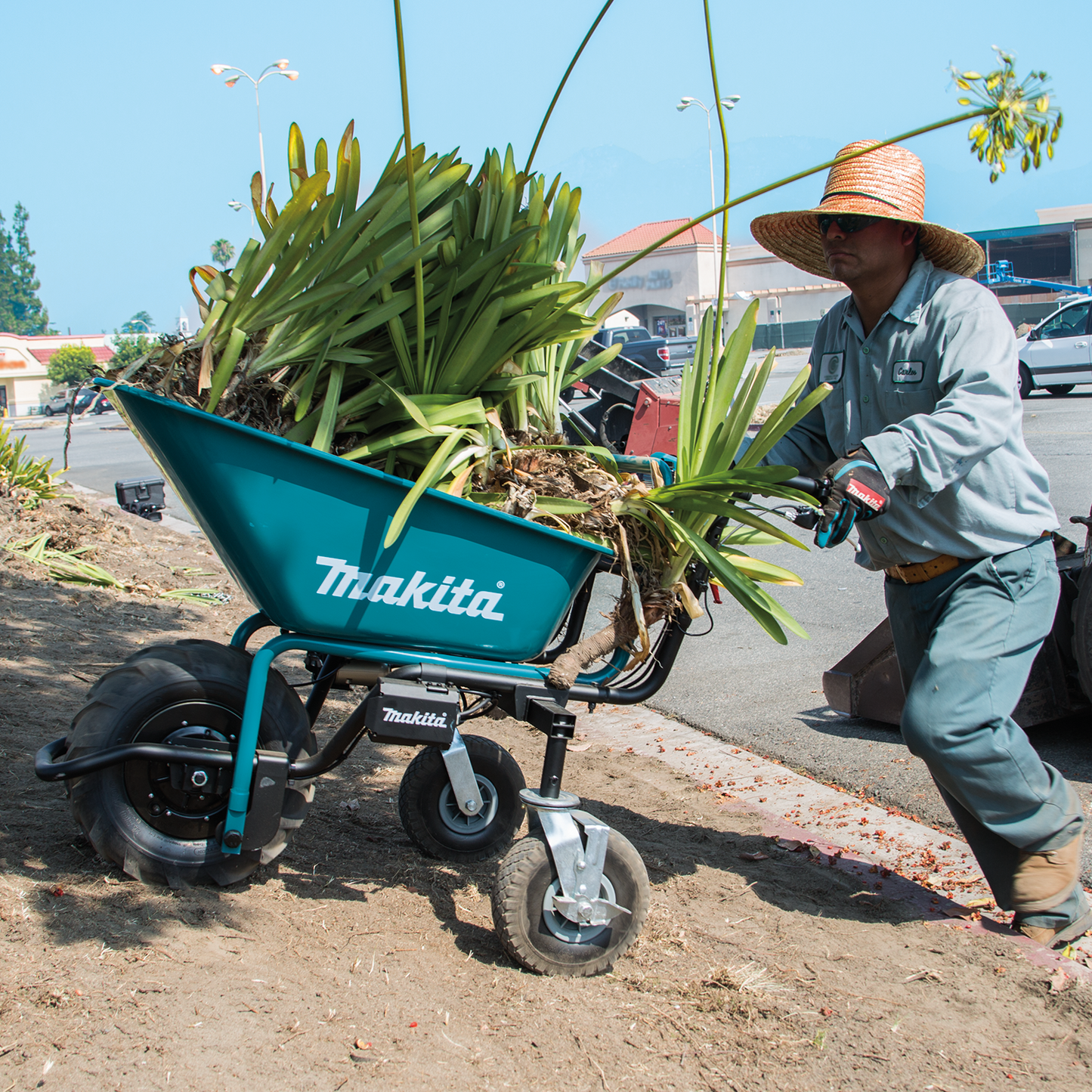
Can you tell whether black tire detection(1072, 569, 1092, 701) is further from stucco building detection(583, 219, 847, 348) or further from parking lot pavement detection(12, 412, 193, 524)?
stucco building detection(583, 219, 847, 348)

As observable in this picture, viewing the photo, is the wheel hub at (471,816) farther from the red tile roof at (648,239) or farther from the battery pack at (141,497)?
the red tile roof at (648,239)

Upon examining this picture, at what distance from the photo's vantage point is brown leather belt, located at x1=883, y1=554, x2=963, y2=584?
9.26 feet

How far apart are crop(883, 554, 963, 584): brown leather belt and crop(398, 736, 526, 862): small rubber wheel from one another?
132 centimetres

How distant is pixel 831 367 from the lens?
312cm

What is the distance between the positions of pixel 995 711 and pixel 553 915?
125 centimetres

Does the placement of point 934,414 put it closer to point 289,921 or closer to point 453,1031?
point 453,1031

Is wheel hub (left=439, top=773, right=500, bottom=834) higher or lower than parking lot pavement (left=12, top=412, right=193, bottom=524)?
higher

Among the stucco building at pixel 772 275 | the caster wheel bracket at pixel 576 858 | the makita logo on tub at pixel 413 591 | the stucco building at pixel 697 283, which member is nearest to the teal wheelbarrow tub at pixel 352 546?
the makita logo on tub at pixel 413 591

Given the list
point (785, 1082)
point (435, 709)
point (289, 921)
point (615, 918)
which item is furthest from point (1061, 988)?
point (289, 921)

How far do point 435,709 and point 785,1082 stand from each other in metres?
1.14

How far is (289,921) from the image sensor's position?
2.72 m

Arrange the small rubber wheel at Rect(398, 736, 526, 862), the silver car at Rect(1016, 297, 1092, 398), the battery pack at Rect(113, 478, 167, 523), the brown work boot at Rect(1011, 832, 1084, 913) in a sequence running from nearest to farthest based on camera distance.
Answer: the brown work boot at Rect(1011, 832, 1084, 913) → the small rubber wheel at Rect(398, 736, 526, 862) → the battery pack at Rect(113, 478, 167, 523) → the silver car at Rect(1016, 297, 1092, 398)

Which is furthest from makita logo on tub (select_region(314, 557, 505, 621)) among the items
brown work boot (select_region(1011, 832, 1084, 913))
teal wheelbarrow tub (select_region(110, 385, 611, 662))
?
brown work boot (select_region(1011, 832, 1084, 913))

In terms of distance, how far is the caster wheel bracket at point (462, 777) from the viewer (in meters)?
2.84
